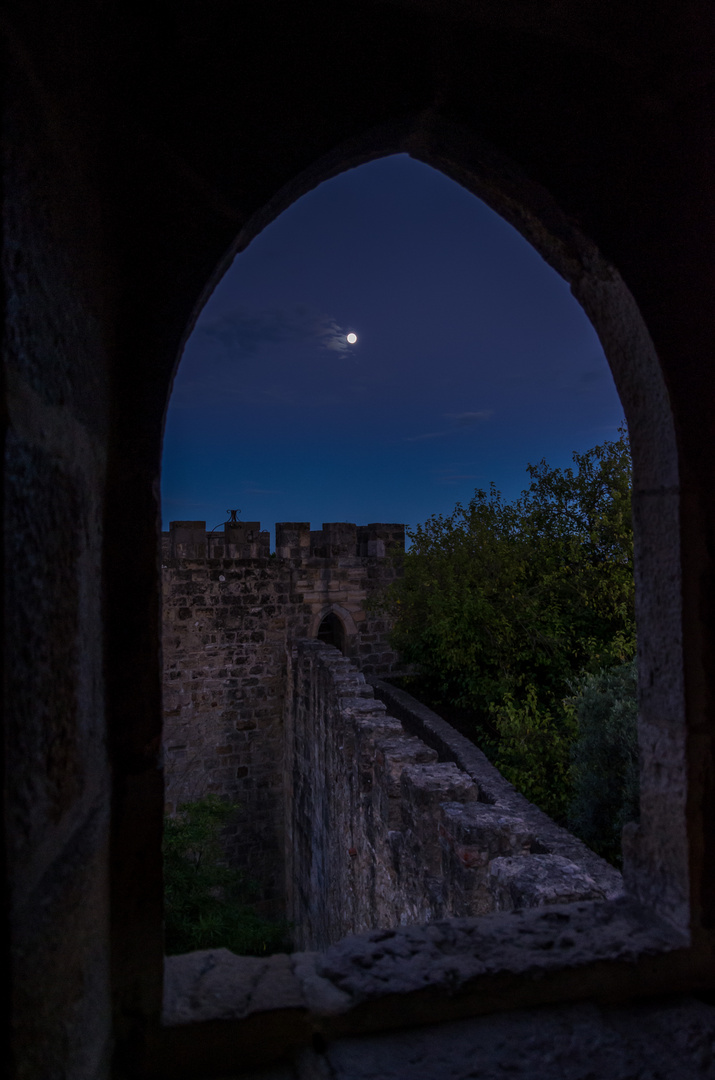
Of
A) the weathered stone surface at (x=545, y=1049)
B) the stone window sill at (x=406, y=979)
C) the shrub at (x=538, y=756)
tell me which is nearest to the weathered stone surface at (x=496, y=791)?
the shrub at (x=538, y=756)

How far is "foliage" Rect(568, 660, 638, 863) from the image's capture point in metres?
4.65

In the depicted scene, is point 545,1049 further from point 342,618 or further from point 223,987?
point 342,618

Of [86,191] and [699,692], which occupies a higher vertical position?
[86,191]

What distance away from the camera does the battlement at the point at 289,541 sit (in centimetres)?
885

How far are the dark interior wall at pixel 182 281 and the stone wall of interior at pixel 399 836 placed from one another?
1186 mm

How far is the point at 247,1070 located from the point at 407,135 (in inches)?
82.2

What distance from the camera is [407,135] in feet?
5.08

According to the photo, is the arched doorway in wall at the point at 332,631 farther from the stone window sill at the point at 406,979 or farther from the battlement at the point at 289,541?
the stone window sill at the point at 406,979

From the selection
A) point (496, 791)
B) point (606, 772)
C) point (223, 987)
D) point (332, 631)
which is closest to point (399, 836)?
point (496, 791)

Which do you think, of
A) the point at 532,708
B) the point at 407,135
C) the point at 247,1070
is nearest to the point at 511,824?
the point at 247,1070

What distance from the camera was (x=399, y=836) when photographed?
3.67 m

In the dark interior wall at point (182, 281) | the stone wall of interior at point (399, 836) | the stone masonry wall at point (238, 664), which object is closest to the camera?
the dark interior wall at point (182, 281)

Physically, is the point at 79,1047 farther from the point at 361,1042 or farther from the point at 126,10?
the point at 126,10

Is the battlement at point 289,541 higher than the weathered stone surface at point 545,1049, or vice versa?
the battlement at point 289,541
